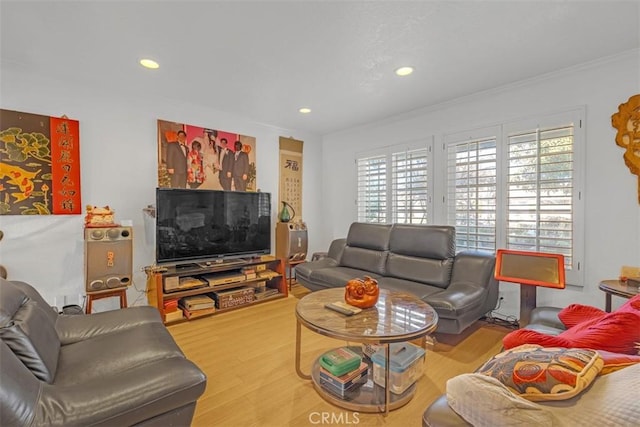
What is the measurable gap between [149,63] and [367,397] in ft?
10.2

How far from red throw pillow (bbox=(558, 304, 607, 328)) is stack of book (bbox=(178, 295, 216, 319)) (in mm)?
3075

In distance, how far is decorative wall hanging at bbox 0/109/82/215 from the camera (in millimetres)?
2604

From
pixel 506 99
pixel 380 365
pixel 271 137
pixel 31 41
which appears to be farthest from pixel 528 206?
pixel 31 41

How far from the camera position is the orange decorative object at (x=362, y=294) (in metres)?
1.99

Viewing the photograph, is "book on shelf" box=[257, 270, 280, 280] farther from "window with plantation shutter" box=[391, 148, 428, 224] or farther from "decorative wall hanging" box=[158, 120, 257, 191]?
"window with plantation shutter" box=[391, 148, 428, 224]

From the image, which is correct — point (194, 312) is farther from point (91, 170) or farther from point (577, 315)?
point (577, 315)

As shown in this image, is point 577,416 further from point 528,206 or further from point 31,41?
point 31,41

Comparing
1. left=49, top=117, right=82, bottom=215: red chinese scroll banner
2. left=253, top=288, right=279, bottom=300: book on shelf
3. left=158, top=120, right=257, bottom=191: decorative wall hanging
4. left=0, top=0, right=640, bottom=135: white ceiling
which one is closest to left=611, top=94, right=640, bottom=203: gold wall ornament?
left=0, top=0, right=640, bottom=135: white ceiling

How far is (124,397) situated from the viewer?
1.13 meters

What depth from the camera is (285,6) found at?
1.80 metres

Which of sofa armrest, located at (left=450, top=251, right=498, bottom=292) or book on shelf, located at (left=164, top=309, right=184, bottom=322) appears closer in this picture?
sofa armrest, located at (left=450, top=251, right=498, bottom=292)

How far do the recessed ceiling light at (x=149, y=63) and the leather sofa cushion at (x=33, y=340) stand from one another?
2.01 metres

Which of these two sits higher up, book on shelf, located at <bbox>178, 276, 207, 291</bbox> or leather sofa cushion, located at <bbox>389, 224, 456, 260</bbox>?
leather sofa cushion, located at <bbox>389, 224, 456, 260</bbox>

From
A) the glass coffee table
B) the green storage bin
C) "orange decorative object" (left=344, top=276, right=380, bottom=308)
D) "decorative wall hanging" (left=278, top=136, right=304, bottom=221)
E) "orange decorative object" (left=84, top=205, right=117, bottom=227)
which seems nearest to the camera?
the glass coffee table
